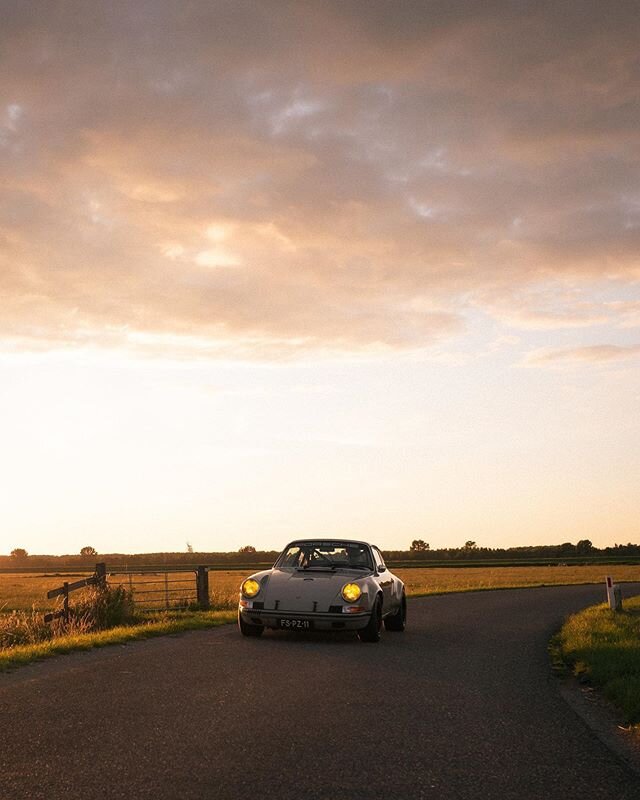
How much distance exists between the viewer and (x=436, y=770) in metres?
5.54

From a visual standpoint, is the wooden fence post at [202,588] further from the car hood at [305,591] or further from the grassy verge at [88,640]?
the car hood at [305,591]

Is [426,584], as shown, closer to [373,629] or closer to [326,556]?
[326,556]

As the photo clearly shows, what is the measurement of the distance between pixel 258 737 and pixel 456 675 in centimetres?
417

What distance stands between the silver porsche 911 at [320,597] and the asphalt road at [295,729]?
0.98 meters

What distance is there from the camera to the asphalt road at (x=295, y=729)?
5164 mm

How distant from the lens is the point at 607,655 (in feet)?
36.7

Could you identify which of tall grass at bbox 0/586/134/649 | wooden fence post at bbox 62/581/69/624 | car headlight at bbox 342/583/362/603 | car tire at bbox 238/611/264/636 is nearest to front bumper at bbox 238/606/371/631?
car headlight at bbox 342/583/362/603

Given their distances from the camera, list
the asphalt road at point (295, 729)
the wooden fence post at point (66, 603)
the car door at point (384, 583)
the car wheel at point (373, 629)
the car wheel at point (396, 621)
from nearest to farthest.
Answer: the asphalt road at point (295, 729) < the car wheel at point (373, 629) < the car door at point (384, 583) < the car wheel at point (396, 621) < the wooden fence post at point (66, 603)

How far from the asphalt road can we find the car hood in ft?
3.48

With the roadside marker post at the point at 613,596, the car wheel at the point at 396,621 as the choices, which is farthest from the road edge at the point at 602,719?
the roadside marker post at the point at 613,596

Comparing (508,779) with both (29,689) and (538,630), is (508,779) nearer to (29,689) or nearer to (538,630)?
(29,689)

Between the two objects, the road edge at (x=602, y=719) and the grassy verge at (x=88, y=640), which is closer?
the road edge at (x=602, y=719)

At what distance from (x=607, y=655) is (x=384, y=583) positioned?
4130 millimetres

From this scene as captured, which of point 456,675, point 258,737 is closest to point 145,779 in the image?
point 258,737
